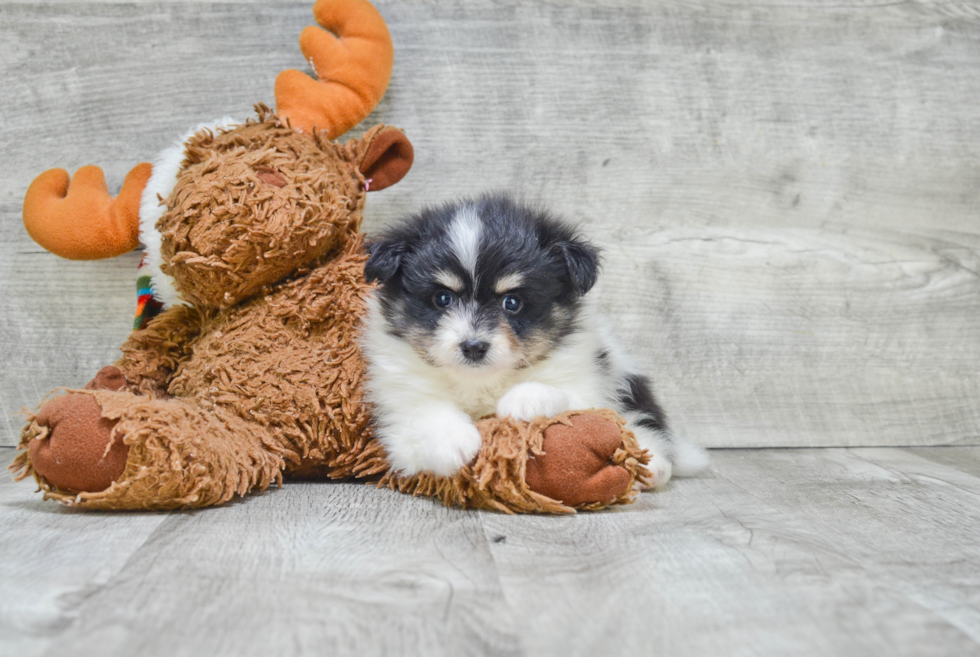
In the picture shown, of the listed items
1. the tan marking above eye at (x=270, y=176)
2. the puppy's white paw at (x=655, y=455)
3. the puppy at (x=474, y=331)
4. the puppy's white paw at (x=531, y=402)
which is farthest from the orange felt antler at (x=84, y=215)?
the puppy's white paw at (x=655, y=455)

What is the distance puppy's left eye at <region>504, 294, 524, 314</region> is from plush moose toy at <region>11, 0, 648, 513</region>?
29 centimetres

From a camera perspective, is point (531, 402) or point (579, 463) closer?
point (579, 463)

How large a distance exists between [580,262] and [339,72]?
1081mm

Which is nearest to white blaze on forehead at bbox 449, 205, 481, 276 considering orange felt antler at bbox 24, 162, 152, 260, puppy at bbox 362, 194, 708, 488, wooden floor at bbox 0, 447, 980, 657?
puppy at bbox 362, 194, 708, 488

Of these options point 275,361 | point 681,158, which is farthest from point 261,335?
point 681,158

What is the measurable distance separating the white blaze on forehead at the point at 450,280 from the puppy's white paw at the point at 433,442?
326mm

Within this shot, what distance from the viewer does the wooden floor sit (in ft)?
3.92

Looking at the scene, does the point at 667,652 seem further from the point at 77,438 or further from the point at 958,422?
the point at 958,422

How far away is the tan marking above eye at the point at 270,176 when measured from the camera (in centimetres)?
218

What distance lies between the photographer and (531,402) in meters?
1.97

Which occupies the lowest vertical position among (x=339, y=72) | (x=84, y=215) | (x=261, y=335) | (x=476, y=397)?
(x=476, y=397)

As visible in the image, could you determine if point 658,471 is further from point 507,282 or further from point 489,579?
point 489,579

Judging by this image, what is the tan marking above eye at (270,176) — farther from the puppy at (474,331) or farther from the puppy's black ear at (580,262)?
the puppy's black ear at (580,262)

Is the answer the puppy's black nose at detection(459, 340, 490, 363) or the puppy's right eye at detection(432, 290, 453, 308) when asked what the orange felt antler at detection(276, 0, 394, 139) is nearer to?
the puppy's right eye at detection(432, 290, 453, 308)
